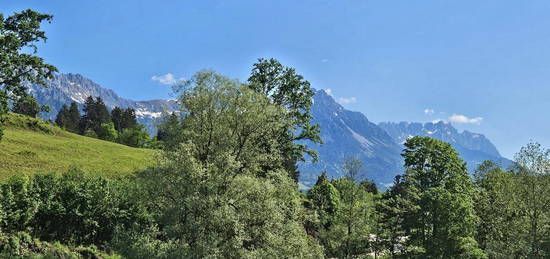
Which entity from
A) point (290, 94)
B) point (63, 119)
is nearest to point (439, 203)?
point (290, 94)

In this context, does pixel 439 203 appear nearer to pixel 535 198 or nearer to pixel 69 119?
pixel 535 198

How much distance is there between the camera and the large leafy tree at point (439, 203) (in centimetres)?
3988

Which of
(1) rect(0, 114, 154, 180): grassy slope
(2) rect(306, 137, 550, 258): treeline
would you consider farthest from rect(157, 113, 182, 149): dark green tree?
(2) rect(306, 137, 550, 258): treeline

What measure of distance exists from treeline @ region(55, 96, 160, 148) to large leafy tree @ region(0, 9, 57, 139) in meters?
80.0

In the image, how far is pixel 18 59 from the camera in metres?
28.4

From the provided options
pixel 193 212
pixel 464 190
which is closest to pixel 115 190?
pixel 193 212

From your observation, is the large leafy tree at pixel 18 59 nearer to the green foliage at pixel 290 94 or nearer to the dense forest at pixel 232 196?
the dense forest at pixel 232 196

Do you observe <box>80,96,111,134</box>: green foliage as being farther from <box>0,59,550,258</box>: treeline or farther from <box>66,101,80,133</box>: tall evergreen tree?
<box>0,59,550,258</box>: treeline

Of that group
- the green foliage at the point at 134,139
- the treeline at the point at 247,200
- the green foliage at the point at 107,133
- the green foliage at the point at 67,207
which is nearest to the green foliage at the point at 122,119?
the green foliage at the point at 134,139

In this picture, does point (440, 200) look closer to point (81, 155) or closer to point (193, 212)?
point (193, 212)

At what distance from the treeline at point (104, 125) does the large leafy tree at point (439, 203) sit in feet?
260

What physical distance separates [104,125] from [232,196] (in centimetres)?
9713

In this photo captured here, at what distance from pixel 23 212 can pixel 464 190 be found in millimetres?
45329

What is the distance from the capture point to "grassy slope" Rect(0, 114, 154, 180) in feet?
159
